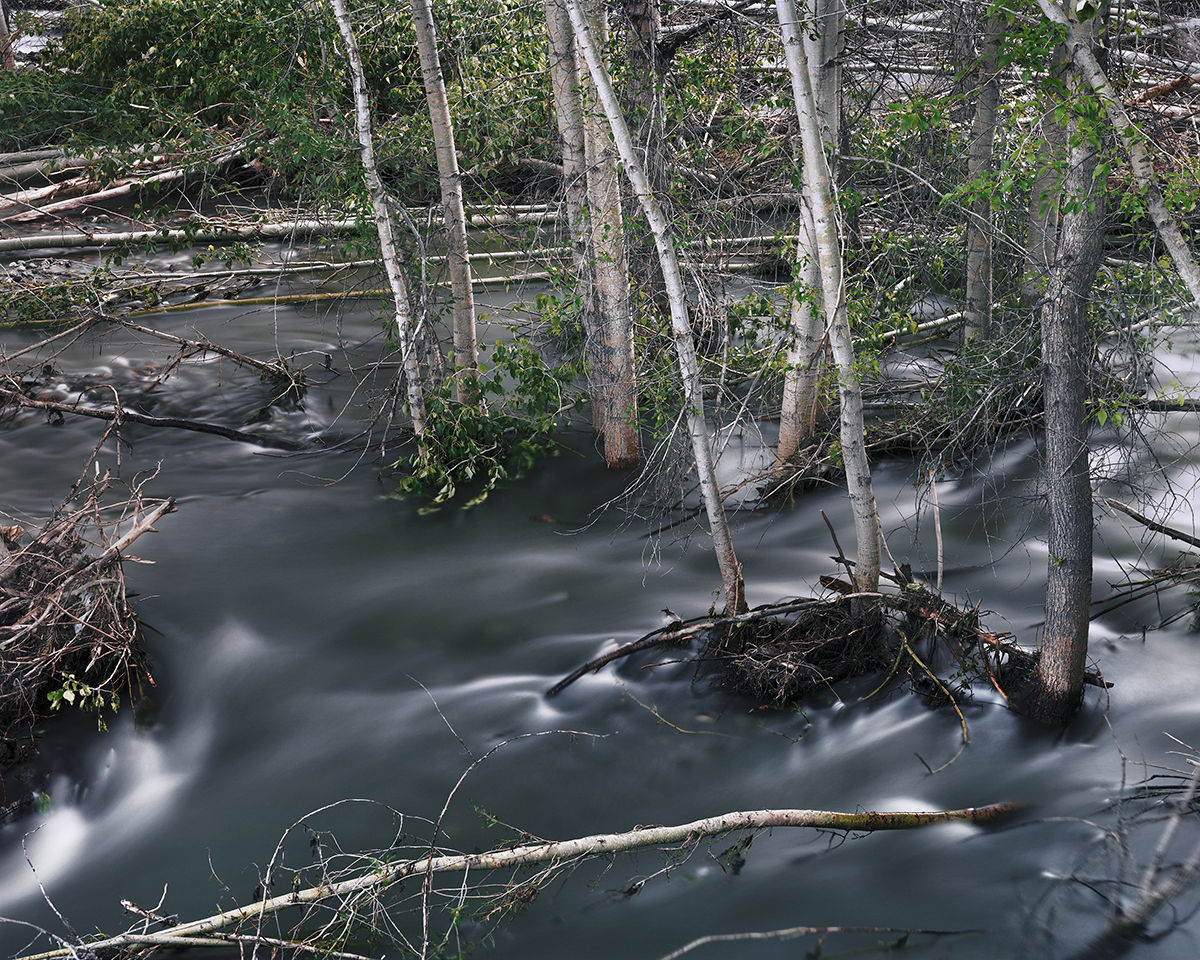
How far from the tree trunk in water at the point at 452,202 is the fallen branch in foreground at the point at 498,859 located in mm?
5294

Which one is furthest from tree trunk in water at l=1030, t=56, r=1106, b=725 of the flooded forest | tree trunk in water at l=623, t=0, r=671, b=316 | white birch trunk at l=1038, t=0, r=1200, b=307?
tree trunk in water at l=623, t=0, r=671, b=316

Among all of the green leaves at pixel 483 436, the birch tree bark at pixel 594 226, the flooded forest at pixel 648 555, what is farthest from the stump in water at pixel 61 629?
the birch tree bark at pixel 594 226

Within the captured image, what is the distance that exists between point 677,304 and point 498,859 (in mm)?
3287

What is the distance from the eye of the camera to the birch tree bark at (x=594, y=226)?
24.7 ft

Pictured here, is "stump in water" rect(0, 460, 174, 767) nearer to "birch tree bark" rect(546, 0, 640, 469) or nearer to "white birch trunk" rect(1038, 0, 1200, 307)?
"birch tree bark" rect(546, 0, 640, 469)

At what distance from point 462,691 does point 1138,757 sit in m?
4.16

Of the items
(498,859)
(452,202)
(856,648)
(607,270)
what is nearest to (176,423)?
(452,202)

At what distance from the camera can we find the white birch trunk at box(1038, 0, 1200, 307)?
4121mm

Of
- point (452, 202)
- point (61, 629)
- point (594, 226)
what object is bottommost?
point (61, 629)

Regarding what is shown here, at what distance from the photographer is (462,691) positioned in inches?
259

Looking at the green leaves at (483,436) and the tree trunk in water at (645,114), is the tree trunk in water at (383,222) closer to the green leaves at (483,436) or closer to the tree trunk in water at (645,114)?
the green leaves at (483,436)

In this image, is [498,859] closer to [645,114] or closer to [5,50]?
[645,114]

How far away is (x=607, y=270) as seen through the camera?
26.0 ft

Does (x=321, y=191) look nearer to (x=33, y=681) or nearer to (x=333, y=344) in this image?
(x=333, y=344)
